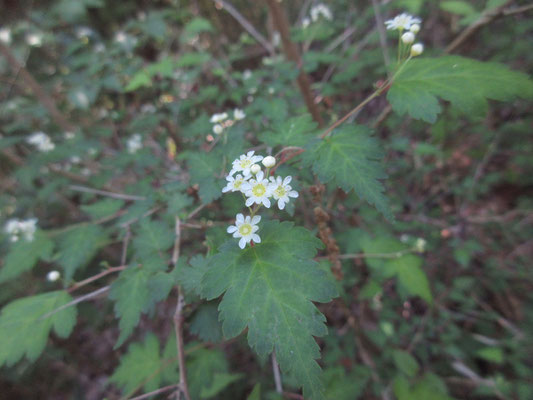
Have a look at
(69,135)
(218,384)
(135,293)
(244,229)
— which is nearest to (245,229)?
(244,229)

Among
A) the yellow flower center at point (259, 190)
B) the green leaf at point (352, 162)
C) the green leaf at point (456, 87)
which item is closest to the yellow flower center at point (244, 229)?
the yellow flower center at point (259, 190)

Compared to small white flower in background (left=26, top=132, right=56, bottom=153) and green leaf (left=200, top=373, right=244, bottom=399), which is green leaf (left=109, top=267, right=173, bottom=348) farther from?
small white flower in background (left=26, top=132, right=56, bottom=153)

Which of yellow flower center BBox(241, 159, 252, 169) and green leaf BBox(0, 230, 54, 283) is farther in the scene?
green leaf BBox(0, 230, 54, 283)

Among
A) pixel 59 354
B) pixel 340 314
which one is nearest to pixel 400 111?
pixel 340 314

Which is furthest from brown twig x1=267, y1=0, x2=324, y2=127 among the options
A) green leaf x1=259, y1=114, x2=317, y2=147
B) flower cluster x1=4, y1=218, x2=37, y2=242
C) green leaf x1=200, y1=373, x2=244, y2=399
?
flower cluster x1=4, y1=218, x2=37, y2=242

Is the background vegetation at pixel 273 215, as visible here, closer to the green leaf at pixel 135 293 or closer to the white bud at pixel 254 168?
the green leaf at pixel 135 293

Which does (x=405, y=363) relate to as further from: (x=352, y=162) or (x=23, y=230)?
(x=23, y=230)
